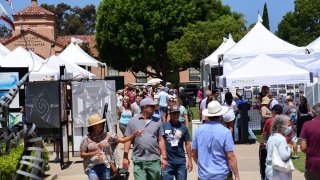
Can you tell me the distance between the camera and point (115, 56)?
5619 centimetres

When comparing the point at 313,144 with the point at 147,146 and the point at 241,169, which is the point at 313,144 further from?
the point at 241,169

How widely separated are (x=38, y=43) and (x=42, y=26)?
45.2 ft

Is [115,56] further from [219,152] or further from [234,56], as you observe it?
[219,152]

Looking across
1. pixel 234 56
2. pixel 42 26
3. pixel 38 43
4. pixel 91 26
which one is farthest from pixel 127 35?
pixel 91 26

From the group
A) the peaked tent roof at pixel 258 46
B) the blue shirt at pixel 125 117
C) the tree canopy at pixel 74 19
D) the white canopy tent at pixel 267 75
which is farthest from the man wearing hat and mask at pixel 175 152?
the tree canopy at pixel 74 19

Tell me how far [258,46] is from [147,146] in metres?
14.8

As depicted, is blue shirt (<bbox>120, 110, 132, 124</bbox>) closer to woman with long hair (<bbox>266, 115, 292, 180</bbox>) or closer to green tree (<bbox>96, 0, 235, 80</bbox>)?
woman with long hair (<bbox>266, 115, 292, 180</bbox>)

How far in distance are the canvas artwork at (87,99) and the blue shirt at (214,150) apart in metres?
8.80

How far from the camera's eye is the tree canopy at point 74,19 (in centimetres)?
10706

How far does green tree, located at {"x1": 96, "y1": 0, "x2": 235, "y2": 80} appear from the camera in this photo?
52312 millimetres

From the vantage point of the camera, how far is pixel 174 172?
8859mm

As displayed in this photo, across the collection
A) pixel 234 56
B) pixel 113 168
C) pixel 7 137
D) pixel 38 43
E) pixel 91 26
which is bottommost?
pixel 113 168

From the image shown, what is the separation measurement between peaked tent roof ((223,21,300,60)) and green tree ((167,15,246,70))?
68.7 feet

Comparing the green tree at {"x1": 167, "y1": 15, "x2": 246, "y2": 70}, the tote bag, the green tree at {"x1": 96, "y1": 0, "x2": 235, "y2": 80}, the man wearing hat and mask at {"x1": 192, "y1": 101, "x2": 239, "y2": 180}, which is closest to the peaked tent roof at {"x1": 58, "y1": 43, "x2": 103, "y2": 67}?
the green tree at {"x1": 167, "y1": 15, "x2": 246, "y2": 70}
